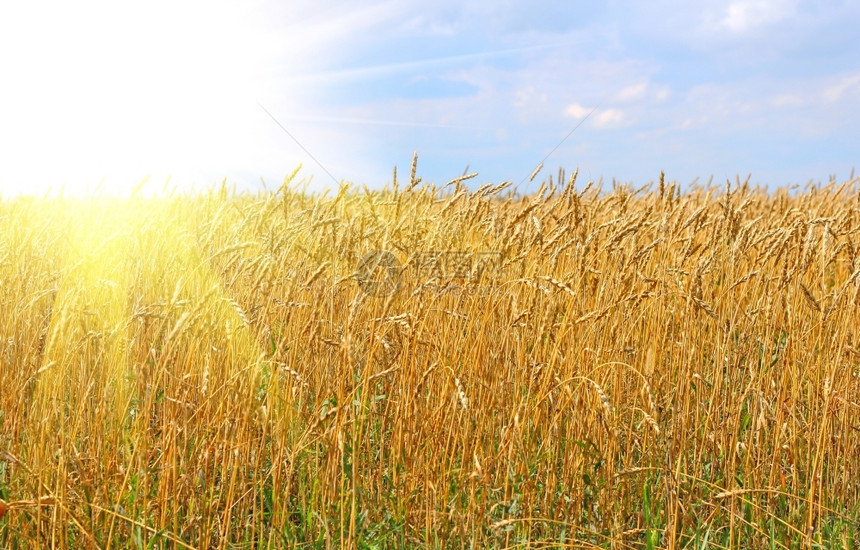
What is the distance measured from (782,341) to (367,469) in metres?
2.77

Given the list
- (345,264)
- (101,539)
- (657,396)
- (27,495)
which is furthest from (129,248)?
(657,396)

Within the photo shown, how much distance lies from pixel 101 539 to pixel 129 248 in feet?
4.71

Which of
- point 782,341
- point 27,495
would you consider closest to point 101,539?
point 27,495

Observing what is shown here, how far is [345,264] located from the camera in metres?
2.84

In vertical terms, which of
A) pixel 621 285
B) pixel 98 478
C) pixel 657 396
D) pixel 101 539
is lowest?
pixel 101 539

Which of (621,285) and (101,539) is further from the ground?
(621,285)

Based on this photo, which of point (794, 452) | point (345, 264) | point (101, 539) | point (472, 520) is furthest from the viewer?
point (345, 264)

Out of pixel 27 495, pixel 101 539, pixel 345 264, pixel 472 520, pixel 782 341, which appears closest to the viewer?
pixel 472 520

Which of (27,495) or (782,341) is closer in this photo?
(27,495)

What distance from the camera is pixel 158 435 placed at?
89.6 inches

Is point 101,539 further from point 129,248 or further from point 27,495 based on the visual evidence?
point 129,248

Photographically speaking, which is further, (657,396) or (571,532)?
(657,396)

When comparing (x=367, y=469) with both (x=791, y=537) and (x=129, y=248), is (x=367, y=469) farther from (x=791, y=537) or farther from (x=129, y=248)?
(x=129, y=248)

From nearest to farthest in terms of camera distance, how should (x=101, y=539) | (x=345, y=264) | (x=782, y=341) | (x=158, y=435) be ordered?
(x=101, y=539) < (x=158, y=435) < (x=345, y=264) < (x=782, y=341)
